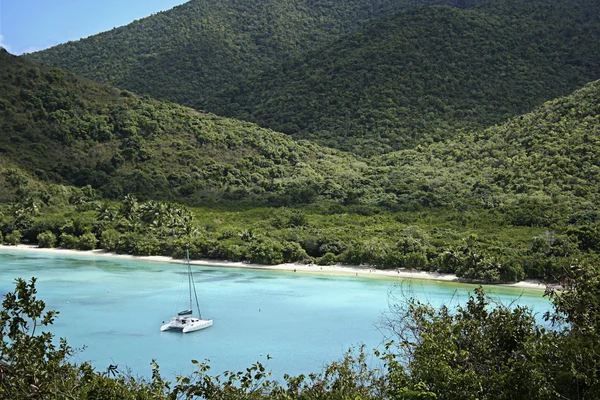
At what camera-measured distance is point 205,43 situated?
468 feet

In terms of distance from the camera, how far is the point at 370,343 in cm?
3159

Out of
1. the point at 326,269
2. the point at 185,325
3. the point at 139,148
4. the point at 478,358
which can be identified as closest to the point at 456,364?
the point at 478,358

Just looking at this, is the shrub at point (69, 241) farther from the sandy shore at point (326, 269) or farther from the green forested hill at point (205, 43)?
the green forested hill at point (205, 43)

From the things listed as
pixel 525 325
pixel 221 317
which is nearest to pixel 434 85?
pixel 221 317

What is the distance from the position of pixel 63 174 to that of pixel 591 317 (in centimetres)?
7424

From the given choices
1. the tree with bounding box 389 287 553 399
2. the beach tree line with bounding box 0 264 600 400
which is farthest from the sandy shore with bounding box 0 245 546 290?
the beach tree line with bounding box 0 264 600 400

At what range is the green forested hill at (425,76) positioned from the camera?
9819 centimetres

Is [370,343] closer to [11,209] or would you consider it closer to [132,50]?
[11,209]

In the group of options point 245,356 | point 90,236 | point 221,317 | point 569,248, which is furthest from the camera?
point 90,236

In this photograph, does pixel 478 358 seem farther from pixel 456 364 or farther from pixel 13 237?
pixel 13 237

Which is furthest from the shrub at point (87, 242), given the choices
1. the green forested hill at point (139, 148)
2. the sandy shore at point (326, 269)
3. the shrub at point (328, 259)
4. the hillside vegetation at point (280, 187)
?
the shrub at point (328, 259)

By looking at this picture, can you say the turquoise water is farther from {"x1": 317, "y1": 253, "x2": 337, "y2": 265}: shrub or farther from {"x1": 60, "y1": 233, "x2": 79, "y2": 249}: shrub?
{"x1": 317, "y1": 253, "x2": 337, "y2": 265}: shrub

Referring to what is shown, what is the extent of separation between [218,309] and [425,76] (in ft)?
249

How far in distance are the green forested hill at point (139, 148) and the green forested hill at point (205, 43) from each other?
34272 millimetres
